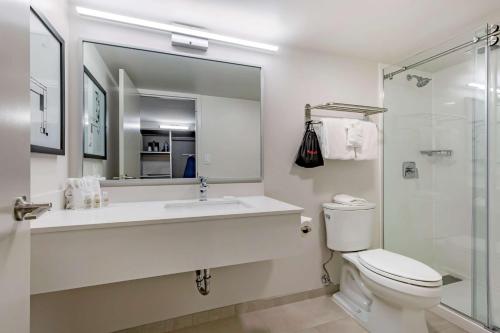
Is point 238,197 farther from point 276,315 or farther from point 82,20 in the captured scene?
point 82,20

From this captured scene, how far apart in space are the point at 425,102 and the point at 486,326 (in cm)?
171

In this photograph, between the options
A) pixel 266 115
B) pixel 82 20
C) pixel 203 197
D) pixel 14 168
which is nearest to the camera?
pixel 14 168

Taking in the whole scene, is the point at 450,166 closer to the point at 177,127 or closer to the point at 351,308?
the point at 351,308

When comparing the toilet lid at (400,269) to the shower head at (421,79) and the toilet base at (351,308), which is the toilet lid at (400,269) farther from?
the shower head at (421,79)

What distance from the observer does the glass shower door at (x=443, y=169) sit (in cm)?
166

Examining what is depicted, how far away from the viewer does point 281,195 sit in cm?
183

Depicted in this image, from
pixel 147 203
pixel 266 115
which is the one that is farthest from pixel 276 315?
pixel 266 115

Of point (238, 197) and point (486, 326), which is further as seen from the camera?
point (238, 197)

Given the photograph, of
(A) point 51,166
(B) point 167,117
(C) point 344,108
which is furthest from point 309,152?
(A) point 51,166

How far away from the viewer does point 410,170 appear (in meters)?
2.17

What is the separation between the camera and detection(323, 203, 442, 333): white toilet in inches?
50.6

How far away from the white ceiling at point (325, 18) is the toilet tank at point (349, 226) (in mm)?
1270

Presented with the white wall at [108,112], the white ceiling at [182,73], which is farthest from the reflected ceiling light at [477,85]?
the white wall at [108,112]

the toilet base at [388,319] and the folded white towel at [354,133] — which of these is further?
the folded white towel at [354,133]
